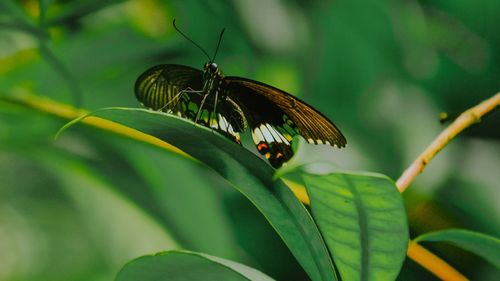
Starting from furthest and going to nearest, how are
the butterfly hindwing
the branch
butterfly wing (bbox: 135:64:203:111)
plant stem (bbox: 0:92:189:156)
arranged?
plant stem (bbox: 0:92:189:156) < butterfly wing (bbox: 135:64:203:111) < the butterfly hindwing < the branch

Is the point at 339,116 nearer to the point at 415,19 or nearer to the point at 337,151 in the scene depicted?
the point at 337,151

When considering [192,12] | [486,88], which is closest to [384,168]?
[486,88]

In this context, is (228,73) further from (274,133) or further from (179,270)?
(179,270)

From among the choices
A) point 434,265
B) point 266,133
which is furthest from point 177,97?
point 434,265

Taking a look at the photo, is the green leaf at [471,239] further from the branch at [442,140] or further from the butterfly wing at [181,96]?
the butterfly wing at [181,96]

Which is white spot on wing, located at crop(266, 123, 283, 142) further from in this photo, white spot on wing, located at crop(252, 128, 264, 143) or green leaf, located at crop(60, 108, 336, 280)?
green leaf, located at crop(60, 108, 336, 280)

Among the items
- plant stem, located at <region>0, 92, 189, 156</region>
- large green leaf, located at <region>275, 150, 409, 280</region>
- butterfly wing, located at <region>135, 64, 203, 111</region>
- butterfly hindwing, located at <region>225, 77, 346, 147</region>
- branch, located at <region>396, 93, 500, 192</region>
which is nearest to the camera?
large green leaf, located at <region>275, 150, 409, 280</region>

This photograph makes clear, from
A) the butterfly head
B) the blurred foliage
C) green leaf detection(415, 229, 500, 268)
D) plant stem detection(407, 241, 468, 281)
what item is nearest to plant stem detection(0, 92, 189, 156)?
the blurred foliage

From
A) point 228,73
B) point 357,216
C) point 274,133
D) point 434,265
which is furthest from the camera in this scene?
point 228,73
